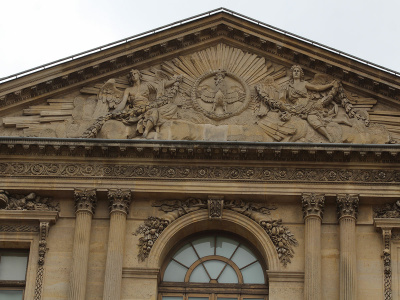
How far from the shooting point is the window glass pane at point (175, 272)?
99.3ft

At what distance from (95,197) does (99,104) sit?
2.66m

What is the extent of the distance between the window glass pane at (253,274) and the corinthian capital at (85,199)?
391cm

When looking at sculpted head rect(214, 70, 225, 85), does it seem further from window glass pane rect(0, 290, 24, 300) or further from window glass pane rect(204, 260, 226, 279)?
window glass pane rect(0, 290, 24, 300)

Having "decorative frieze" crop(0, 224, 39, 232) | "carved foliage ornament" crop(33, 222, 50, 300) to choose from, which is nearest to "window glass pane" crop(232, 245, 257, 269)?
"carved foliage ornament" crop(33, 222, 50, 300)

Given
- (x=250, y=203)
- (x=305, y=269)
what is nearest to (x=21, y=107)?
(x=250, y=203)

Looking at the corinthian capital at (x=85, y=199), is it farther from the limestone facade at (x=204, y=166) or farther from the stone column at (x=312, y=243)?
the stone column at (x=312, y=243)

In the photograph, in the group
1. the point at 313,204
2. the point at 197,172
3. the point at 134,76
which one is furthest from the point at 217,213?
the point at 134,76

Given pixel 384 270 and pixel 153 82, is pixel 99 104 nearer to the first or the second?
pixel 153 82

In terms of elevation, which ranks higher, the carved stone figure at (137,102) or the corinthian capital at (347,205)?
the carved stone figure at (137,102)

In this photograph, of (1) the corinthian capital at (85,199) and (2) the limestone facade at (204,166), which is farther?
(1) the corinthian capital at (85,199)

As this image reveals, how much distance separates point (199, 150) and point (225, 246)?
2.41 meters

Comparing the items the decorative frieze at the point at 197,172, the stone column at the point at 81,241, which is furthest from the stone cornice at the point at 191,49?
the stone column at the point at 81,241

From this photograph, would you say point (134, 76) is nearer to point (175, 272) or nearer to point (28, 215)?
point (28, 215)

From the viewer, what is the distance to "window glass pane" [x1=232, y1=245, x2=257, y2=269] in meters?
30.5
